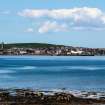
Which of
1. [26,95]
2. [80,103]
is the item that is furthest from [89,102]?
[26,95]

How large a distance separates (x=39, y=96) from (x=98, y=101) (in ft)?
19.9

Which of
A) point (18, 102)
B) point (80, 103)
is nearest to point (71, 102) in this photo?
point (80, 103)

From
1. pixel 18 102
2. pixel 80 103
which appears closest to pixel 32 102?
pixel 18 102

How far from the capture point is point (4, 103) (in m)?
39.0

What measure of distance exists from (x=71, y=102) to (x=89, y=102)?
1492mm

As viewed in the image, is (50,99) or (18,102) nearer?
(18,102)

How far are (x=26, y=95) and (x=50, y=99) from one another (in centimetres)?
445

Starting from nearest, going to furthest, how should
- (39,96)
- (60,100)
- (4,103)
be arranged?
(4,103) < (60,100) < (39,96)

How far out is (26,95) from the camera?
46.8 m

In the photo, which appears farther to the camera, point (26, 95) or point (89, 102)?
point (26, 95)

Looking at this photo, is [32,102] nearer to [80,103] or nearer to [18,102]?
[18,102]

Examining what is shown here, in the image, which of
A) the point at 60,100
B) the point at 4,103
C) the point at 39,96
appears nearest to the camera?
the point at 4,103

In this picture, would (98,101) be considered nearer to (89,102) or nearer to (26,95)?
(89,102)

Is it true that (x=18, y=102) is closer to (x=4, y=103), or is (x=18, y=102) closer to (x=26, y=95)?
(x=4, y=103)
